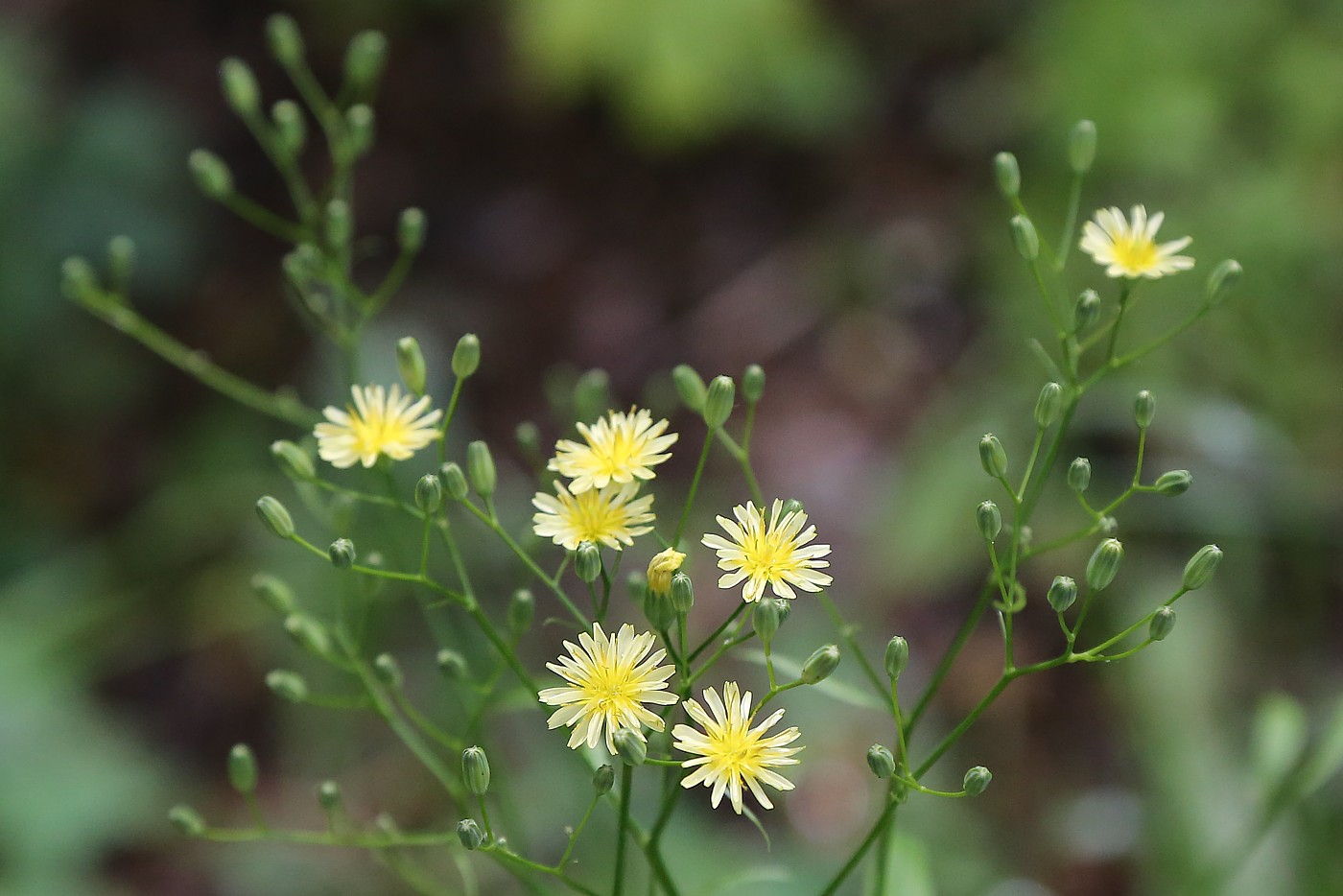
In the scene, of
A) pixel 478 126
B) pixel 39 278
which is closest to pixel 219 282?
pixel 39 278

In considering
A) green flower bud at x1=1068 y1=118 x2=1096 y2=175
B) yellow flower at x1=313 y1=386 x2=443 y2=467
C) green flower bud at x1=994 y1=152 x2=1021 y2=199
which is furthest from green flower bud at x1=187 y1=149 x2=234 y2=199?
green flower bud at x1=1068 y1=118 x2=1096 y2=175

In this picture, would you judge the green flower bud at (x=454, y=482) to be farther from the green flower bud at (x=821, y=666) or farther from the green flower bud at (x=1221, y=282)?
the green flower bud at (x=1221, y=282)

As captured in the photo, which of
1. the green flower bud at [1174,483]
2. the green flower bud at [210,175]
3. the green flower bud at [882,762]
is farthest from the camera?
the green flower bud at [210,175]

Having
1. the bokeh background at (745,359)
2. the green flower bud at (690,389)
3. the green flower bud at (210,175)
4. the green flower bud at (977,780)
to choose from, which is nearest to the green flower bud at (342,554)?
the green flower bud at (690,389)

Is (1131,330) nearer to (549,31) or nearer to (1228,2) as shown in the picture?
(1228,2)

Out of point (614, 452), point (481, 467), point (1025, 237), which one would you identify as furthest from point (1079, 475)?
point (481, 467)

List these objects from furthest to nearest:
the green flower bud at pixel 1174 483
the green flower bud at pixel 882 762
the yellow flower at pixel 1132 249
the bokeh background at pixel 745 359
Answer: the bokeh background at pixel 745 359 → the yellow flower at pixel 1132 249 → the green flower bud at pixel 1174 483 → the green flower bud at pixel 882 762

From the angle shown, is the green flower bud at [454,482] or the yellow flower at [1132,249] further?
the yellow flower at [1132,249]
